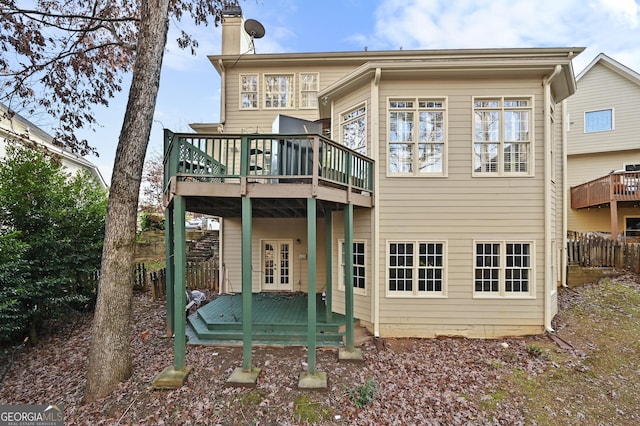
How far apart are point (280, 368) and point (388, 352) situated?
232 cm

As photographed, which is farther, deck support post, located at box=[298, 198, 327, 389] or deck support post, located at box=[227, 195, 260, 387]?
deck support post, located at box=[227, 195, 260, 387]

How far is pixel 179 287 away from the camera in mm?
4781

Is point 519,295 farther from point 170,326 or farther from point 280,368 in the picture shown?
point 170,326

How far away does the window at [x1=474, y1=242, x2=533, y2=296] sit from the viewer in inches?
252

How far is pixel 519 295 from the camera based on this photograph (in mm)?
6402

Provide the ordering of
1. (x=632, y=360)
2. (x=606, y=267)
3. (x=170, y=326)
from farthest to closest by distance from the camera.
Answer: (x=606, y=267) < (x=170, y=326) < (x=632, y=360)

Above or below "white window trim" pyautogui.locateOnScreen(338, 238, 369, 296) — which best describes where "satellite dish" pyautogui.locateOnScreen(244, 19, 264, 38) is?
above

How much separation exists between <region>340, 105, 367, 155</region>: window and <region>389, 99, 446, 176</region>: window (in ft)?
2.15

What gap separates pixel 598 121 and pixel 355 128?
1447 cm

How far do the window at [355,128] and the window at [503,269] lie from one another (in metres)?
3.81

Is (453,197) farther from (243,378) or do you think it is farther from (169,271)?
(169,271)

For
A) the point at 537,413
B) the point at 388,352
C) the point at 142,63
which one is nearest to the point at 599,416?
the point at 537,413

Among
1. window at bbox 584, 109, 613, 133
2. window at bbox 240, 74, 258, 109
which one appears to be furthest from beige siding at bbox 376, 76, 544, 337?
window at bbox 584, 109, 613, 133

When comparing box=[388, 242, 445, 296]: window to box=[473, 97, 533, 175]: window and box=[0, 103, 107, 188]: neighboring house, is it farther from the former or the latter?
box=[0, 103, 107, 188]: neighboring house
